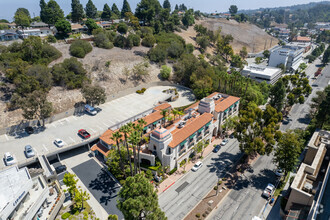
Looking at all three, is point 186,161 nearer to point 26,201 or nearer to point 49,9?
point 26,201

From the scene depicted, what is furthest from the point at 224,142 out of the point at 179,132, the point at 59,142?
the point at 59,142

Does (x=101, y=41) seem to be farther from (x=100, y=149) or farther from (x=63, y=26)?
(x=100, y=149)

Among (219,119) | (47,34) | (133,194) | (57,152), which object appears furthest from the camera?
(47,34)

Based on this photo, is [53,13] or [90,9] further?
[90,9]

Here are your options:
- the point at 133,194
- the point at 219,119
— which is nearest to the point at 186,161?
the point at 219,119

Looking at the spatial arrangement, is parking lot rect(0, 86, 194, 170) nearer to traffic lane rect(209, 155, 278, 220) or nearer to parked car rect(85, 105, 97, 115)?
parked car rect(85, 105, 97, 115)

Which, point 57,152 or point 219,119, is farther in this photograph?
point 219,119

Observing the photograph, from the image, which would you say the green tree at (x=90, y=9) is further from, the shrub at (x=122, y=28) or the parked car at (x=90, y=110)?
the parked car at (x=90, y=110)
